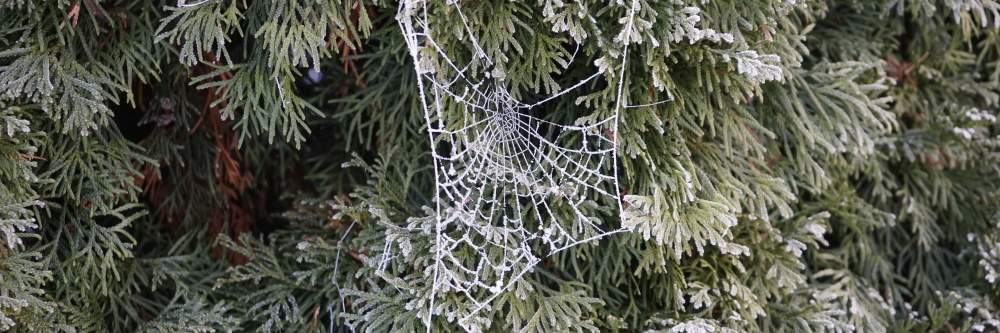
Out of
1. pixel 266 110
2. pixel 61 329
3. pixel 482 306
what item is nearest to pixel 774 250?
pixel 482 306

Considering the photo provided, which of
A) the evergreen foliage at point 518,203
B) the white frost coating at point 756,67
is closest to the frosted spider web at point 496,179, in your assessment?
the evergreen foliage at point 518,203

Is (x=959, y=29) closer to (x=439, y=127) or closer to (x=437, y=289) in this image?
(x=439, y=127)

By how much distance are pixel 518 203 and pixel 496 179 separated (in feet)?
0.31

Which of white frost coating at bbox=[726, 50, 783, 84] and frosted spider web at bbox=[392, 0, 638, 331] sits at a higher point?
white frost coating at bbox=[726, 50, 783, 84]

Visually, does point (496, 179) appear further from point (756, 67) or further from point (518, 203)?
point (756, 67)

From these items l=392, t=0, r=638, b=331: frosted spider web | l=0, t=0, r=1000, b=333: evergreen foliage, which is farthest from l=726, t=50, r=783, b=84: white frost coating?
l=392, t=0, r=638, b=331: frosted spider web

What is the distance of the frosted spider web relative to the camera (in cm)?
185

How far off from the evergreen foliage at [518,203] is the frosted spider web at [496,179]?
0.02m

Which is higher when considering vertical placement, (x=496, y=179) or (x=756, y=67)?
(x=756, y=67)

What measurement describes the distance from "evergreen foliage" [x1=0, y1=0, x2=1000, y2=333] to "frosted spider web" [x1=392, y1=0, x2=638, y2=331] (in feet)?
0.06

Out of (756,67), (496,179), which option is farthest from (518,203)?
(756,67)

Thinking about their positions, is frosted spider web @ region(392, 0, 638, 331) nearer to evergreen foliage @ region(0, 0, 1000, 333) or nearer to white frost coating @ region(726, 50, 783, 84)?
evergreen foliage @ region(0, 0, 1000, 333)

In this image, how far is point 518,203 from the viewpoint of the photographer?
1.95 metres

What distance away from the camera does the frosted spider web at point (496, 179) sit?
6.07 ft
